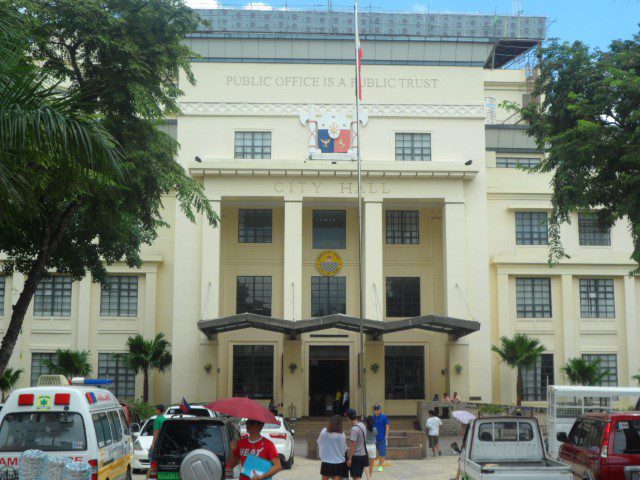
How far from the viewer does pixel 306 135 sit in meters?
37.4

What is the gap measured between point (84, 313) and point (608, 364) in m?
23.7

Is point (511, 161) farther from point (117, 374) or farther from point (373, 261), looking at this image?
point (117, 374)

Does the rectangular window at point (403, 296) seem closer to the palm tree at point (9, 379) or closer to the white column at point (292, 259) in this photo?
the white column at point (292, 259)

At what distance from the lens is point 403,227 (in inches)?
1533

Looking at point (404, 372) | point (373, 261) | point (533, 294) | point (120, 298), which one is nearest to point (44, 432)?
point (373, 261)

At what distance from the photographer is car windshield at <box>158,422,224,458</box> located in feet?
42.4

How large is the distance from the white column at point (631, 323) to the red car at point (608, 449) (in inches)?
955

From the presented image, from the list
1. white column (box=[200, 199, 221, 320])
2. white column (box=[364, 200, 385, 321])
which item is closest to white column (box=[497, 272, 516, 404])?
white column (box=[364, 200, 385, 321])

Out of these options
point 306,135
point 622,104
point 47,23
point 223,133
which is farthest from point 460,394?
point 47,23

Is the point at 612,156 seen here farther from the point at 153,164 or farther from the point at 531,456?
the point at 153,164

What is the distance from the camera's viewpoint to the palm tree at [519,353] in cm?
3538

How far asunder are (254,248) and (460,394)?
11.2 metres

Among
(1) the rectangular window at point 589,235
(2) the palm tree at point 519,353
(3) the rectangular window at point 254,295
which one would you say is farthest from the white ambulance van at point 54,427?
(1) the rectangular window at point 589,235

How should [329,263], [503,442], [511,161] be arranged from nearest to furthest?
1. [503,442]
2. [329,263]
3. [511,161]
